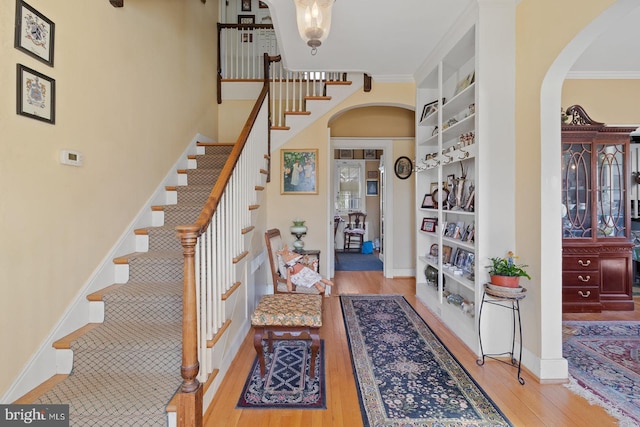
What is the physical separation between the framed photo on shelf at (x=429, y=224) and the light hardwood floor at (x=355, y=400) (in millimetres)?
1426

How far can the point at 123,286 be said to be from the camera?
241 cm

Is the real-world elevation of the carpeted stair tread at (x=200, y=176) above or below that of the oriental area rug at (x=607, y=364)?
above

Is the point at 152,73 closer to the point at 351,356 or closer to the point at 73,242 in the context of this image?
the point at 73,242

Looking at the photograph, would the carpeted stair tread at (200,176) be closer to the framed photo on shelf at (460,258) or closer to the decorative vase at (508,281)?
the framed photo on shelf at (460,258)

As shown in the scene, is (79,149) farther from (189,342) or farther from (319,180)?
(319,180)

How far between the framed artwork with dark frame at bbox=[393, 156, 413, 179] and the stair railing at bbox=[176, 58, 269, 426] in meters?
2.84

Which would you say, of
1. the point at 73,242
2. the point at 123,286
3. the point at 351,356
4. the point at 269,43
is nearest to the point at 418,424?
the point at 351,356

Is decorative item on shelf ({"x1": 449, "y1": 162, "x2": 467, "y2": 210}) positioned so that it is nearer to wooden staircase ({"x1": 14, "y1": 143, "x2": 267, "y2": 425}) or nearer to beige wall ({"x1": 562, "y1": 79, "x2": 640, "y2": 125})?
beige wall ({"x1": 562, "y1": 79, "x2": 640, "y2": 125})

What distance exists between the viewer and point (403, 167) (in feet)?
17.2

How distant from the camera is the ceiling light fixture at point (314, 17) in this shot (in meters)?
1.90

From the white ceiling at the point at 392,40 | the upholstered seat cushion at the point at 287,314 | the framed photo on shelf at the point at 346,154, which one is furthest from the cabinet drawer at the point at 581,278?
the framed photo on shelf at the point at 346,154

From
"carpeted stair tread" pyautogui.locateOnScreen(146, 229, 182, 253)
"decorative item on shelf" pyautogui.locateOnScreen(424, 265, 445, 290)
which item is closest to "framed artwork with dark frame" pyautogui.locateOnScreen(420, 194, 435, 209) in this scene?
"decorative item on shelf" pyautogui.locateOnScreen(424, 265, 445, 290)

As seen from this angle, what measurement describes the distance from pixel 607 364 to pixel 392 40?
139 inches

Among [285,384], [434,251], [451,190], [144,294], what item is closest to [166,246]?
[144,294]
